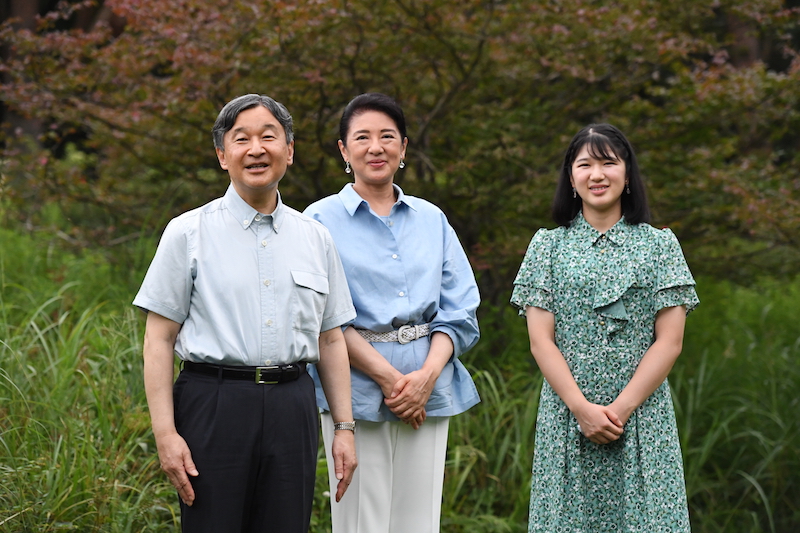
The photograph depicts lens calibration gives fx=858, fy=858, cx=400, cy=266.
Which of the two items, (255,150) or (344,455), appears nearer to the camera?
(255,150)

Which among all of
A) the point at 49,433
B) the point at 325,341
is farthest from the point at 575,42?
the point at 49,433

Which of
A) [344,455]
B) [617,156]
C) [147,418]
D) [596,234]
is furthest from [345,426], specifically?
[147,418]

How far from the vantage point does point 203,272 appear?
2.44 meters

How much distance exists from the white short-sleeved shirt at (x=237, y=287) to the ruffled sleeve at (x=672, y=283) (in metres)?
1.12

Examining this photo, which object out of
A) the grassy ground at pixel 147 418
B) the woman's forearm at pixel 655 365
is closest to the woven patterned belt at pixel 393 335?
the woman's forearm at pixel 655 365

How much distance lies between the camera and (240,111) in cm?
251

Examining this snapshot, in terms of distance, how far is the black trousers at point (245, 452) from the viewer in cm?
238

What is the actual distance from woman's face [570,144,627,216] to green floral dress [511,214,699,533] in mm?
123

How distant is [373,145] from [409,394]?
850mm

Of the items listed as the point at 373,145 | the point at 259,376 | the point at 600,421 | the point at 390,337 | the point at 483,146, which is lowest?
the point at 600,421

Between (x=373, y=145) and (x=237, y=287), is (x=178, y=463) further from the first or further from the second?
(x=373, y=145)

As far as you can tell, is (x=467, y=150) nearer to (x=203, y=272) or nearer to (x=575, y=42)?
(x=575, y=42)

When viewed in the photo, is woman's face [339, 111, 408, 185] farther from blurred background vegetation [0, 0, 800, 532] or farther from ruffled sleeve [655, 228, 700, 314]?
blurred background vegetation [0, 0, 800, 532]

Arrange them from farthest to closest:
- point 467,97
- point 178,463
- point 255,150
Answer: point 467,97, point 255,150, point 178,463
